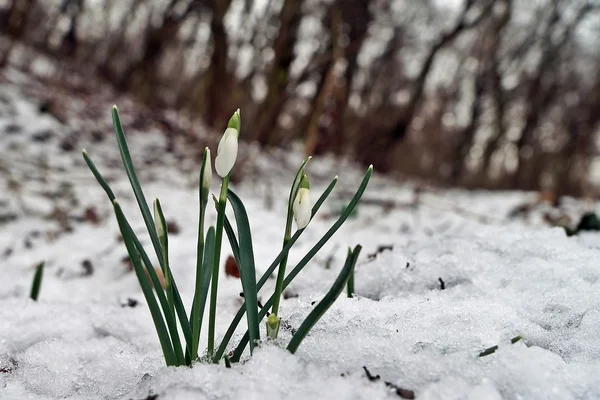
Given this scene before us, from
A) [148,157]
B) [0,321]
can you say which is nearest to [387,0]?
[148,157]

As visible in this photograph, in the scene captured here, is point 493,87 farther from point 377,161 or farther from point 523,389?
point 523,389

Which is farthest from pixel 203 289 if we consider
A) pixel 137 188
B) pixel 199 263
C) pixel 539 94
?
pixel 539 94

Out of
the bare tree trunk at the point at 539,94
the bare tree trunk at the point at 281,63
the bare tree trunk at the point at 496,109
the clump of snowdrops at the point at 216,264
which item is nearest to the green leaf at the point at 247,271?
the clump of snowdrops at the point at 216,264

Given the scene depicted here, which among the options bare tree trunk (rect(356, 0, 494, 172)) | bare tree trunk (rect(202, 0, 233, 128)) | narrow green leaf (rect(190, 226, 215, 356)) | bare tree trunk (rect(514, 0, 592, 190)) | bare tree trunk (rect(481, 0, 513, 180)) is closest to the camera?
narrow green leaf (rect(190, 226, 215, 356))

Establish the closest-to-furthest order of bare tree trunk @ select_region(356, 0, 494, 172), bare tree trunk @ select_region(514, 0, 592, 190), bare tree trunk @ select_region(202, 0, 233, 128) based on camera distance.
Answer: bare tree trunk @ select_region(356, 0, 494, 172)
bare tree trunk @ select_region(202, 0, 233, 128)
bare tree trunk @ select_region(514, 0, 592, 190)

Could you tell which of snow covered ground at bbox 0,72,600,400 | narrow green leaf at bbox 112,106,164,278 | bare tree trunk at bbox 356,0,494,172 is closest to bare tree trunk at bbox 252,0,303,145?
bare tree trunk at bbox 356,0,494,172

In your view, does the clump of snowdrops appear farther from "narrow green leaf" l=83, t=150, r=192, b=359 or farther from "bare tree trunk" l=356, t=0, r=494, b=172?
"bare tree trunk" l=356, t=0, r=494, b=172

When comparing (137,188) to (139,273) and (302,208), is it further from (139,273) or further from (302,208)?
(302,208)
